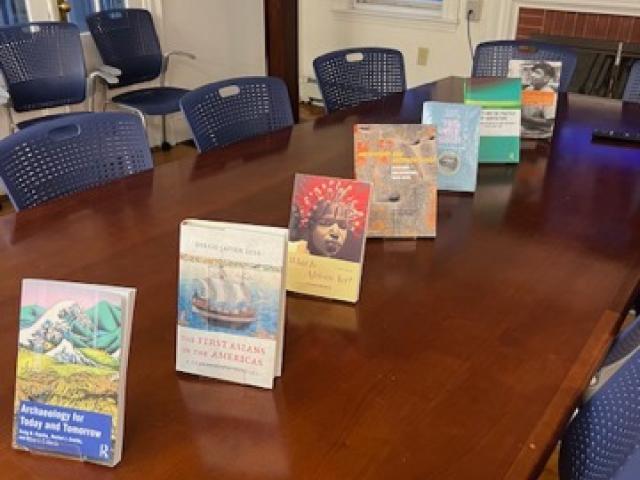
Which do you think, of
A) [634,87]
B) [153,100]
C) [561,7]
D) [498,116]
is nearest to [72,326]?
[498,116]

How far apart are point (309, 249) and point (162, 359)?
28cm

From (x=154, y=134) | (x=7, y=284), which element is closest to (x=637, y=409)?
(x=7, y=284)

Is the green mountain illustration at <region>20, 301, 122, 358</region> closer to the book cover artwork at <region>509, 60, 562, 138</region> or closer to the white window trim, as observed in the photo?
the book cover artwork at <region>509, 60, 562, 138</region>

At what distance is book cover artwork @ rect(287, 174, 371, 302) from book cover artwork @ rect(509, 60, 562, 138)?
103cm

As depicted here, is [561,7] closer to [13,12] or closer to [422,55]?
[422,55]

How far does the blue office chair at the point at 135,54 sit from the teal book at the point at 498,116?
200 cm

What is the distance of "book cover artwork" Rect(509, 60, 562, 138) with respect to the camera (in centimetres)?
182

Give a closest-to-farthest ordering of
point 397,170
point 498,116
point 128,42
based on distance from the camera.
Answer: point 397,170
point 498,116
point 128,42

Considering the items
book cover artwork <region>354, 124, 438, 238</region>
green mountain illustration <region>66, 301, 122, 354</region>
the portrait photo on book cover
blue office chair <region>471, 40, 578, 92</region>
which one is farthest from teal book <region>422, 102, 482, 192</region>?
blue office chair <region>471, 40, 578, 92</region>

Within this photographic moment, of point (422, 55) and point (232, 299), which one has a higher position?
point (232, 299)

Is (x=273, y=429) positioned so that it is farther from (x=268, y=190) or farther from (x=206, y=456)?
(x=268, y=190)

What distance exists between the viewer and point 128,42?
3.48 metres

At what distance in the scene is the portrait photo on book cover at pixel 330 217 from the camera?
999mm

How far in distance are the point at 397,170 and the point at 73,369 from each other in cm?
69
